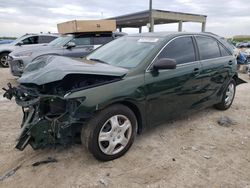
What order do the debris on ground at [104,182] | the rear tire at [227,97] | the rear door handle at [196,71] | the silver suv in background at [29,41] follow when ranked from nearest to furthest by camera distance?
1. the debris on ground at [104,182]
2. the rear door handle at [196,71]
3. the rear tire at [227,97]
4. the silver suv in background at [29,41]

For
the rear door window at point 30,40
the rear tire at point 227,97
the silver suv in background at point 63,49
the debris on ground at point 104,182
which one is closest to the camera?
the debris on ground at point 104,182

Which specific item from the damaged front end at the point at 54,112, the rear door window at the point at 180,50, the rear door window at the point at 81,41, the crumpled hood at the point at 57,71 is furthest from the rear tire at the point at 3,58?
the rear door window at the point at 180,50

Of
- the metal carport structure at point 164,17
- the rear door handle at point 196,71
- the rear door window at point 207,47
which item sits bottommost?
the rear door handle at point 196,71

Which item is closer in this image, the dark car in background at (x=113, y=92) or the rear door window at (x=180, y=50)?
the dark car in background at (x=113, y=92)

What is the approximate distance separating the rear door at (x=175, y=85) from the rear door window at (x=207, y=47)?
0.78 ft

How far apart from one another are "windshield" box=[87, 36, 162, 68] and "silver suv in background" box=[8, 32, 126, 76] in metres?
3.80

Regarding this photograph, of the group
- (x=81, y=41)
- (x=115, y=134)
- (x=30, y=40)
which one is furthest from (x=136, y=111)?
(x=30, y=40)

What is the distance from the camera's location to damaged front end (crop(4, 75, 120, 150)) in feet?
9.12

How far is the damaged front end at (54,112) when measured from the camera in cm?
278

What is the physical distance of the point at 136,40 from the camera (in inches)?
159

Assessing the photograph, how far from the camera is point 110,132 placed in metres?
3.08

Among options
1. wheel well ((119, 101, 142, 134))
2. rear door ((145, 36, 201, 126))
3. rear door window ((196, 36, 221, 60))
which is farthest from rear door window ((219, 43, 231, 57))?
wheel well ((119, 101, 142, 134))

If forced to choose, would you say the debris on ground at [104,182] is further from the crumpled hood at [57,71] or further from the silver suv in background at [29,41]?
the silver suv in background at [29,41]

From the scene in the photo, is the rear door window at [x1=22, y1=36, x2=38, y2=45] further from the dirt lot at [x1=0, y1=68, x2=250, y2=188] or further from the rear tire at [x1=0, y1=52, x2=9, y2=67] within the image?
the dirt lot at [x1=0, y1=68, x2=250, y2=188]
